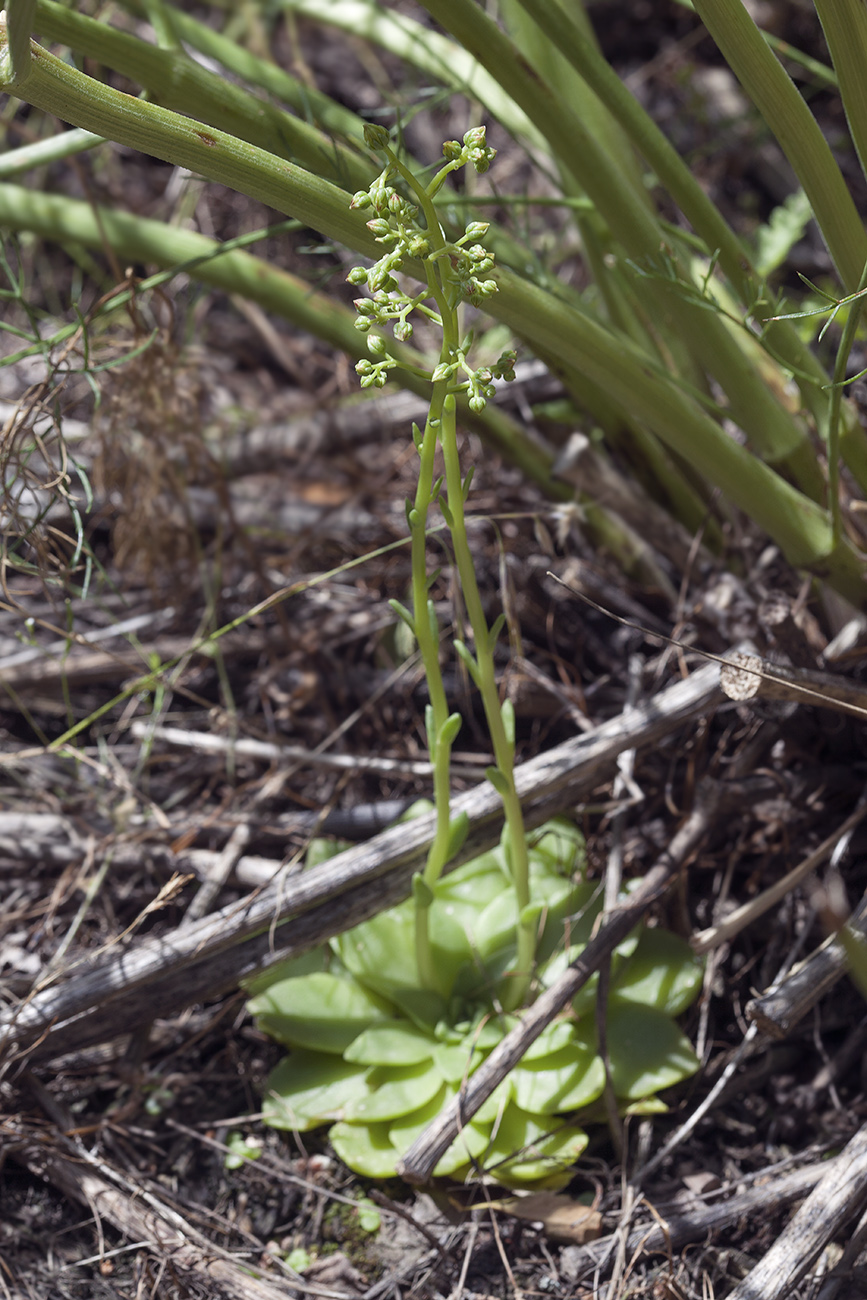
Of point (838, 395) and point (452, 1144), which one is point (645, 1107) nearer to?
point (452, 1144)

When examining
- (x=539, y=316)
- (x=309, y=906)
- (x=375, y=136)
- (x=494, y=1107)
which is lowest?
(x=494, y=1107)

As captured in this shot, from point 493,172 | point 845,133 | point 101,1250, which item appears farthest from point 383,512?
point 845,133

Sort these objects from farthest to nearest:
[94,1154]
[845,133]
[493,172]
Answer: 1. [493,172]
2. [845,133]
3. [94,1154]

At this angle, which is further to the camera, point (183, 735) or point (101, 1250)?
point (183, 735)

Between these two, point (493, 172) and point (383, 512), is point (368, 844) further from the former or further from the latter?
point (493, 172)

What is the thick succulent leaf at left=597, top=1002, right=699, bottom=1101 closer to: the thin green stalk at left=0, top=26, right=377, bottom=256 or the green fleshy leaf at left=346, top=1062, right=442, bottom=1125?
the green fleshy leaf at left=346, top=1062, right=442, bottom=1125

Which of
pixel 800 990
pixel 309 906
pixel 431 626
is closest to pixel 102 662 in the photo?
pixel 309 906

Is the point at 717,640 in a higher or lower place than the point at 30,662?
lower
